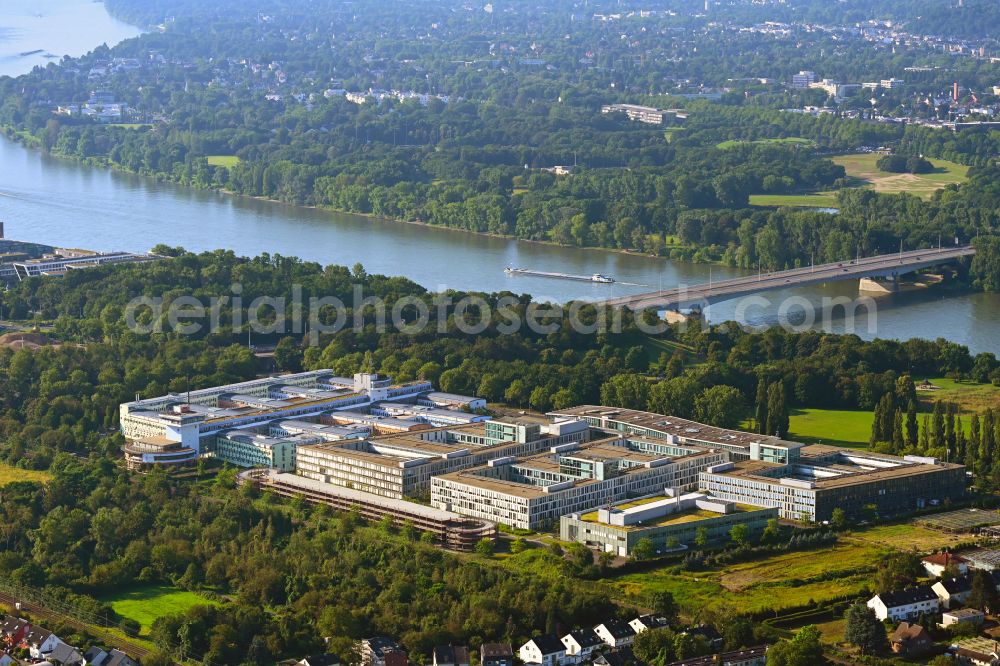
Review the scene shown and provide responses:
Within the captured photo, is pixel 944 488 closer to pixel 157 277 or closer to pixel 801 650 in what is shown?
pixel 801 650

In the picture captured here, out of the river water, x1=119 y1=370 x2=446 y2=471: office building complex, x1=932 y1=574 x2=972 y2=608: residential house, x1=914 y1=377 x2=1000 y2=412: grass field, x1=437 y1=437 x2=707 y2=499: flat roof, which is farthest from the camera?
the river water

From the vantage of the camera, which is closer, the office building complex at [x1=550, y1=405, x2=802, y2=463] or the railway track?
the railway track

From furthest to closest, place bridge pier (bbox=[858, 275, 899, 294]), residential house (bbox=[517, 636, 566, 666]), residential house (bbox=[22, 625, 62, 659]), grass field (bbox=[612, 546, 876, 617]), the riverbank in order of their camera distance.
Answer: the riverbank, bridge pier (bbox=[858, 275, 899, 294]), grass field (bbox=[612, 546, 876, 617]), residential house (bbox=[22, 625, 62, 659]), residential house (bbox=[517, 636, 566, 666])

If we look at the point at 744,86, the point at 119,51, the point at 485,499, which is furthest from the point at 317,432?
the point at 119,51

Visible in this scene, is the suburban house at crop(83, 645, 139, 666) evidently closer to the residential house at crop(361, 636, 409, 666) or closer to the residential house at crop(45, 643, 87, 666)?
the residential house at crop(45, 643, 87, 666)

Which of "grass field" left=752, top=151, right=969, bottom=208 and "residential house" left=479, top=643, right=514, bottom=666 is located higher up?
"grass field" left=752, top=151, right=969, bottom=208

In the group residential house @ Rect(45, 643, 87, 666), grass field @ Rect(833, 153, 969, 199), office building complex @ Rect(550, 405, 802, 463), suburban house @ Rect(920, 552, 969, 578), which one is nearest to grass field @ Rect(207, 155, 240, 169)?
grass field @ Rect(833, 153, 969, 199)

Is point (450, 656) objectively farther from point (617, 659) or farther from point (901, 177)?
point (901, 177)
